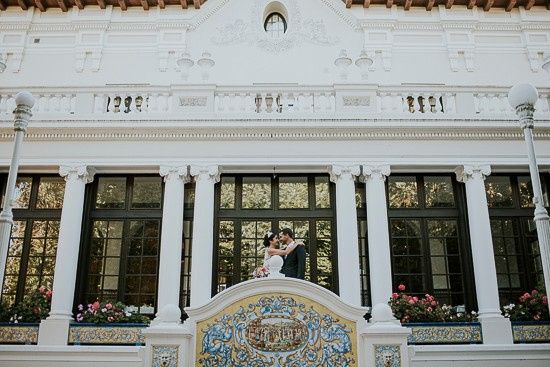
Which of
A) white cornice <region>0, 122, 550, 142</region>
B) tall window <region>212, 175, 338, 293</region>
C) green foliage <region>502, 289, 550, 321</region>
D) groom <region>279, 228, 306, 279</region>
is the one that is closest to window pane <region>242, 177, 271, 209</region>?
tall window <region>212, 175, 338, 293</region>

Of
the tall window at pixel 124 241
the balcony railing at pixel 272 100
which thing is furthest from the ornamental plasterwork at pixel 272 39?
the tall window at pixel 124 241

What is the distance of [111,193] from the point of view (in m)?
14.6

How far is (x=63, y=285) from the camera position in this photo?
12.9m

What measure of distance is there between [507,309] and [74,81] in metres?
14.0

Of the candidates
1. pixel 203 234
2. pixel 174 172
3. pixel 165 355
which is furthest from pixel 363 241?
pixel 165 355

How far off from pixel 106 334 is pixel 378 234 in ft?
22.2

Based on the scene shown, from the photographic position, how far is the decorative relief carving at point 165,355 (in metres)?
7.67

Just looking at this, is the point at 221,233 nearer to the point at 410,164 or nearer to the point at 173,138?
the point at 173,138

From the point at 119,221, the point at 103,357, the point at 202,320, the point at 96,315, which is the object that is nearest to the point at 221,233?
the point at 119,221

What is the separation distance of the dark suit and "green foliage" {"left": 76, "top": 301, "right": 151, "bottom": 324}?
4.07 meters

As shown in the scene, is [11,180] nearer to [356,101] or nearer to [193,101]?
[193,101]

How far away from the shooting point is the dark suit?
1059 cm

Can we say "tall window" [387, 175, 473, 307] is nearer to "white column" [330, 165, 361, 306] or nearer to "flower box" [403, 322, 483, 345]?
"flower box" [403, 322, 483, 345]

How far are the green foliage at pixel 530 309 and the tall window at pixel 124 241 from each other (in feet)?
28.1
